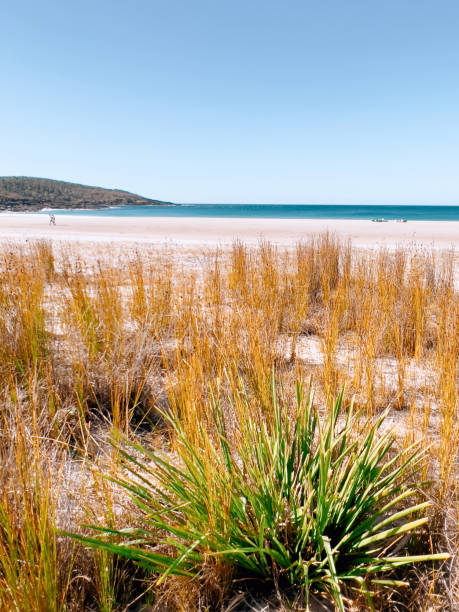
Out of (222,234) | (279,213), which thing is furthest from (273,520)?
(279,213)

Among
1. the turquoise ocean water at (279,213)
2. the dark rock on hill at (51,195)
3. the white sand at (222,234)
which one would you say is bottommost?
the white sand at (222,234)

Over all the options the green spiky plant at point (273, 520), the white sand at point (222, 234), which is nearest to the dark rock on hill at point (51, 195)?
the white sand at point (222, 234)

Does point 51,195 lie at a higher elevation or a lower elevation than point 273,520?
higher

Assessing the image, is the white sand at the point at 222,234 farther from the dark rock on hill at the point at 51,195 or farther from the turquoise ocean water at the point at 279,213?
the dark rock on hill at the point at 51,195

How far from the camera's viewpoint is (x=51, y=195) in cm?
6281

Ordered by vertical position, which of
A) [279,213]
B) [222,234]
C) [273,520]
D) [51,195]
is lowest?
[273,520]

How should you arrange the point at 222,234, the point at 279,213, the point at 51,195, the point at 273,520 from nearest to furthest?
the point at 273,520, the point at 222,234, the point at 279,213, the point at 51,195

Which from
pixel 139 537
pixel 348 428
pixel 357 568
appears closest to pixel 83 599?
pixel 139 537

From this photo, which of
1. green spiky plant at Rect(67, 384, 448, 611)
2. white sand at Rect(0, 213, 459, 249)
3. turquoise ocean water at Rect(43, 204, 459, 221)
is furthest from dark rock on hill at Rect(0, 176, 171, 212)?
green spiky plant at Rect(67, 384, 448, 611)

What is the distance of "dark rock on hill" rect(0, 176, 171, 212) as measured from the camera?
51.8m

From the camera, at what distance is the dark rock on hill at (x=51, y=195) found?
5177 centimetres

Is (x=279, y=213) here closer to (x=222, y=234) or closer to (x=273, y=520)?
(x=222, y=234)

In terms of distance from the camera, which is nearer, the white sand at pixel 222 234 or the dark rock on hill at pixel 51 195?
the white sand at pixel 222 234

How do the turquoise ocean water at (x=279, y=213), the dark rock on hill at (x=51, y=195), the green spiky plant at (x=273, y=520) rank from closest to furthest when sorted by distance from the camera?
the green spiky plant at (x=273, y=520) → the turquoise ocean water at (x=279, y=213) → the dark rock on hill at (x=51, y=195)
